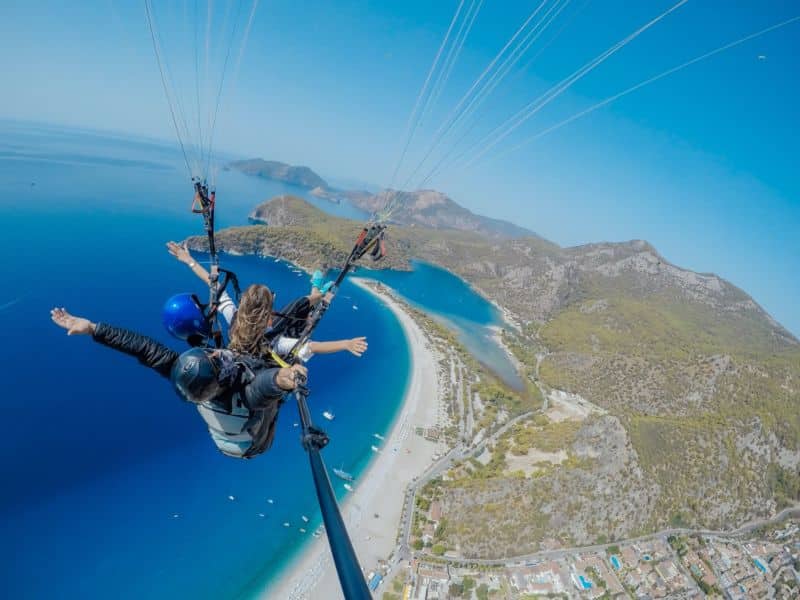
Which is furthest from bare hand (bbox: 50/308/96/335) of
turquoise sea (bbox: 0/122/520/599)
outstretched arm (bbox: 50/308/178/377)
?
turquoise sea (bbox: 0/122/520/599)

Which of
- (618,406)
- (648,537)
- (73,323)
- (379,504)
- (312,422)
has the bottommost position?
(379,504)

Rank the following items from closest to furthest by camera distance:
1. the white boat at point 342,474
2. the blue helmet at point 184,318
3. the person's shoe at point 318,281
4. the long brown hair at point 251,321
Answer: the long brown hair at point 251,321, the blue helmet at point 184,318, the person's shoe at point 318,281, the white boat at point 342,474

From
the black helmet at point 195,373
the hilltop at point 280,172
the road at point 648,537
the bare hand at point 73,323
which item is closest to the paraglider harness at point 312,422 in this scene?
the black helmet at point 195,373

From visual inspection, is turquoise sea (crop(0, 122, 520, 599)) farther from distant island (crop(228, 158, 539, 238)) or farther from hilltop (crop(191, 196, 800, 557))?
distant island (crop(228, 158, 539, 238))

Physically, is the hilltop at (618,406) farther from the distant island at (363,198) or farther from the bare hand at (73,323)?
the distant island at (363,198)

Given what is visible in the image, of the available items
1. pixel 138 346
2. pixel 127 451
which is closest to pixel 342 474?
pixel 127 451

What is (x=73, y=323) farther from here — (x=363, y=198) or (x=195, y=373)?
(x=363, y=198)

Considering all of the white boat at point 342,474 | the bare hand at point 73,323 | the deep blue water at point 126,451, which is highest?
the bare hand at point 73,323

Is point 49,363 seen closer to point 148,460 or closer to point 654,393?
point 148,460
